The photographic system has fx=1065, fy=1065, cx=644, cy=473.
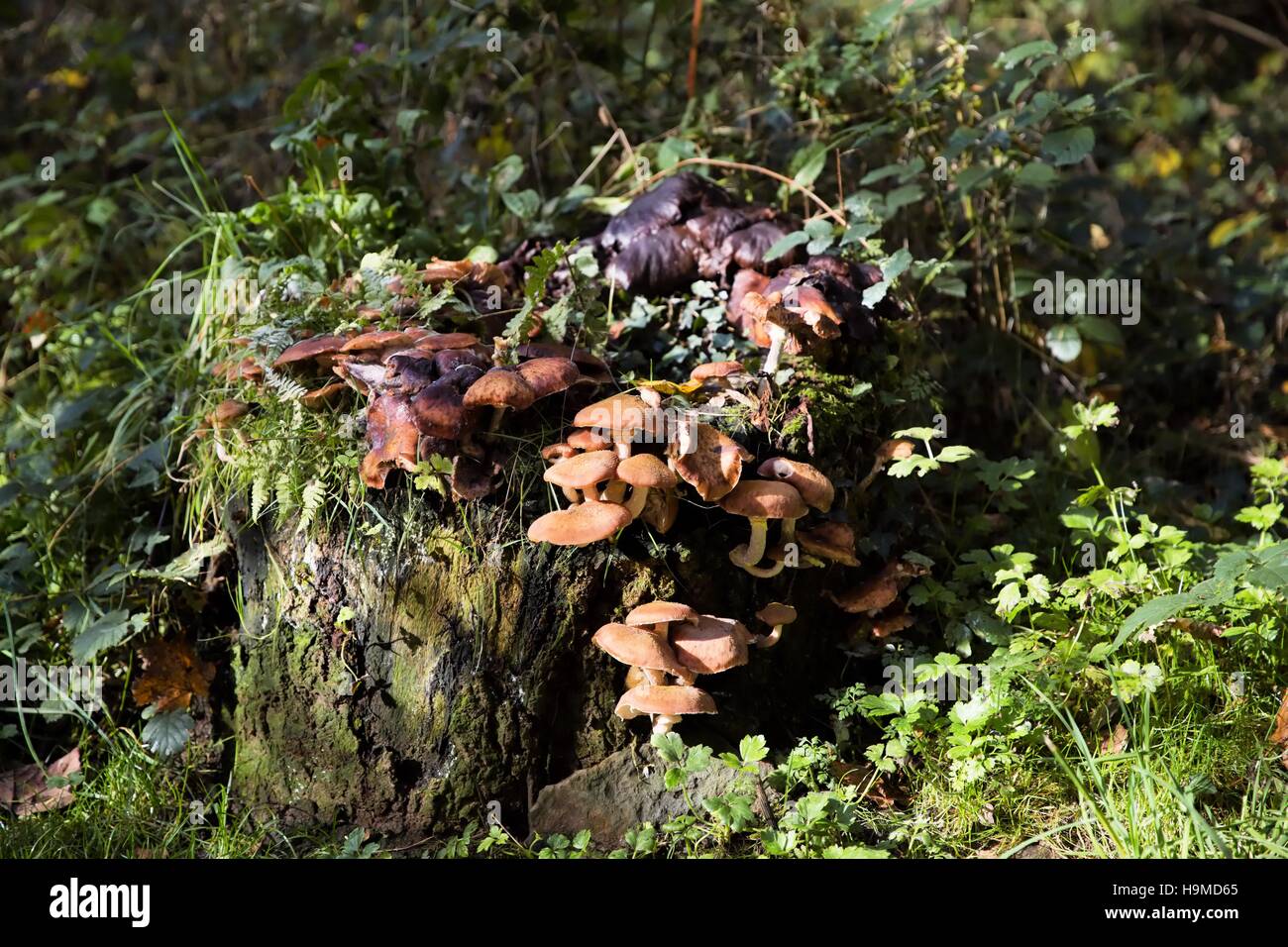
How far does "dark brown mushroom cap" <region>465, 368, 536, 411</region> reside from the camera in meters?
3.18

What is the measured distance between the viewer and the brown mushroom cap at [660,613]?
3.15 meters

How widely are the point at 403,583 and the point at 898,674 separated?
1.71 m

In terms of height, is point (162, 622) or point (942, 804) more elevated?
point (162, 622)

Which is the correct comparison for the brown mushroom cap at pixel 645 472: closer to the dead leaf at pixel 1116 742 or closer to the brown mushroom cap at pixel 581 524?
the brown mushroom cap at pixel 581 524

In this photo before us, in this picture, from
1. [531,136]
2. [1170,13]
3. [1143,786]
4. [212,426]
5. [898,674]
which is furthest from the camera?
[1170,13]

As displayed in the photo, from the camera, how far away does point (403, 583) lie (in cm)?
348

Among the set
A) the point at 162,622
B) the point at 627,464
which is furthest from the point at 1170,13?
the point at 162,622

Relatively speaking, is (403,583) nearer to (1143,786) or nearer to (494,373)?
(494,373)

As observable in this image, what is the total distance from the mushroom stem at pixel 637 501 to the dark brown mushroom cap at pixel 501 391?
0.43 m

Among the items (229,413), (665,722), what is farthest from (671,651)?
(229,413)

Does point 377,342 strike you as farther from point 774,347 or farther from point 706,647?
point 706,647

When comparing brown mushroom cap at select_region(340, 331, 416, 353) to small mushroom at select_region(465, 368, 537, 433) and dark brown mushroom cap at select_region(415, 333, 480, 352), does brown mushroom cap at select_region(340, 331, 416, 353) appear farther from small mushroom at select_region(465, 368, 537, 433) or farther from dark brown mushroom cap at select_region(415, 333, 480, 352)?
small mushroom at select_region(465, 368, 537, 433)

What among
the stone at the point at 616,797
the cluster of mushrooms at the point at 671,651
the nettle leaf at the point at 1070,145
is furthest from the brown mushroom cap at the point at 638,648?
the nettle leaf at the point at 1070,145

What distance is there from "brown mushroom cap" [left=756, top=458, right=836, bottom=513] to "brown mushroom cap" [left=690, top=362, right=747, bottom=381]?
1.39ft
